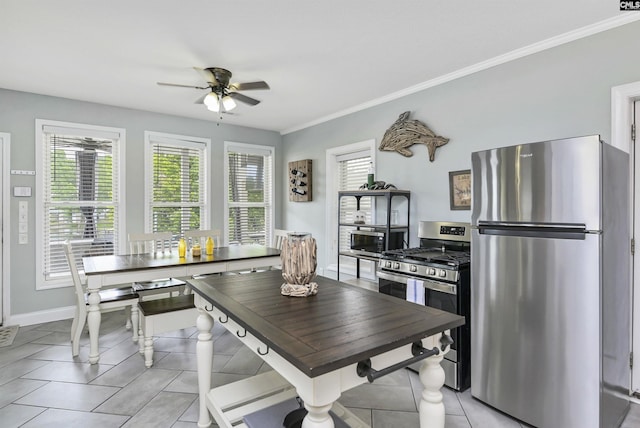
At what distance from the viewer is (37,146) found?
391 centimetres

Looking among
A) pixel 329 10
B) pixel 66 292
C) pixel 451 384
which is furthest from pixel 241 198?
pixel 451 384

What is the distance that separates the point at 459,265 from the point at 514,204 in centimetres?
58

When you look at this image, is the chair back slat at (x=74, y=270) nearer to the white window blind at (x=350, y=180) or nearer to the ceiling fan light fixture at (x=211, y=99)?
the ceiling fan light fixture at (x=211, y=99)

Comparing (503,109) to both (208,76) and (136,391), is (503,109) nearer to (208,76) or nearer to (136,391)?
(208,76)

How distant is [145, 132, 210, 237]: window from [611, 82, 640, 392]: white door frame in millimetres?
4664

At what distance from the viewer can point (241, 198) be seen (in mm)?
5508

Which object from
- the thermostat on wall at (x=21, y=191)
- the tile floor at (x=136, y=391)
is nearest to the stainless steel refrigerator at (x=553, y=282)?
the tile floor at (x=136, y=391)

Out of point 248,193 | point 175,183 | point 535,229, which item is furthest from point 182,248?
point 535,229

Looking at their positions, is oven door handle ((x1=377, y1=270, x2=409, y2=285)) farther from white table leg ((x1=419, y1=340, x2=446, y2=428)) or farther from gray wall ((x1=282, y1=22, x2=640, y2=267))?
white table leg ((x1=419, y1=340, x2=446, y2=428))

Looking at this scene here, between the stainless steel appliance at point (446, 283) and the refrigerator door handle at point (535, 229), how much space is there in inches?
14.0

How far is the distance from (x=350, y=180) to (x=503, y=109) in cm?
215

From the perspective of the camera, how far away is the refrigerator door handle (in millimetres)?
1874

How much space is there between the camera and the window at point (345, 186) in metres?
4.28

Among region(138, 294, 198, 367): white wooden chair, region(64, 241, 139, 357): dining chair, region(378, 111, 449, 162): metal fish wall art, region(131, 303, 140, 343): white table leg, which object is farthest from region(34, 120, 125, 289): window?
region(378, 111, 449, 162): metal fish wall art
